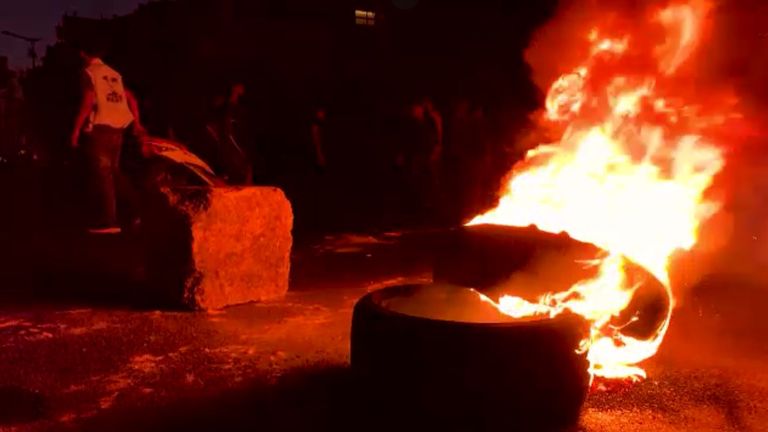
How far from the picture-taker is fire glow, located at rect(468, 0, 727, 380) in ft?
14.6

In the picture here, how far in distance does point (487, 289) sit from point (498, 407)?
4.61 ft

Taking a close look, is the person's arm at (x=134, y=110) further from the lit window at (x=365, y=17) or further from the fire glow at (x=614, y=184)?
the lit window at (x=365, y=17)

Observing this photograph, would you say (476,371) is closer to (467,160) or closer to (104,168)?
(104,168)

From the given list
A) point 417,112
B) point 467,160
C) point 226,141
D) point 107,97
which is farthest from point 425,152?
point 107,97

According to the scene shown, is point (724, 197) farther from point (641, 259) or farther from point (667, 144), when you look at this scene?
point (641, 259)

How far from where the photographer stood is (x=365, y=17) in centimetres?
2158

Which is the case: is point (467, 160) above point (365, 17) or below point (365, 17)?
below

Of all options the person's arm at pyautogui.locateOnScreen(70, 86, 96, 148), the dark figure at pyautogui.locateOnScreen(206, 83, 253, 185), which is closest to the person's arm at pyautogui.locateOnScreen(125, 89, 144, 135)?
the person's arm at pyautogui.locateOnScreen(70, 86, 96, 148)

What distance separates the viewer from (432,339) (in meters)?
3.42

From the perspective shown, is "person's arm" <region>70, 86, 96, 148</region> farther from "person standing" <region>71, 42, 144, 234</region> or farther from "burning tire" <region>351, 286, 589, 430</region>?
"burning tire" <region>351, 286, 589, 430</region>

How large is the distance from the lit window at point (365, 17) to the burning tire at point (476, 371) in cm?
1887

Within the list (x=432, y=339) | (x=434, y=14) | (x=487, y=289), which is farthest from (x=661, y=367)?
(x=434, y=14)

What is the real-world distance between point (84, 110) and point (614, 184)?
677cm

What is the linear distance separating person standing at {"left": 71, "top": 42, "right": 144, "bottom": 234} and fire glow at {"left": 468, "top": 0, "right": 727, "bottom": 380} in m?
5.85
